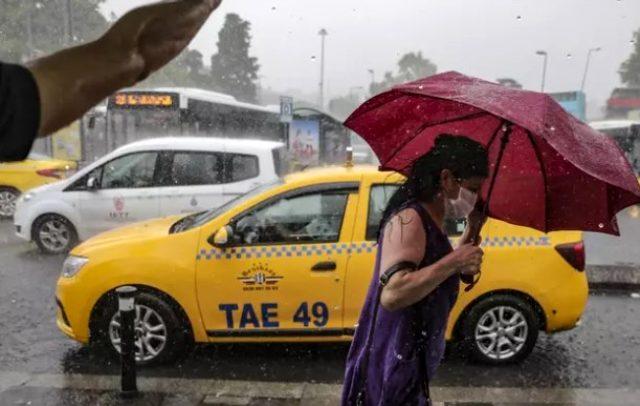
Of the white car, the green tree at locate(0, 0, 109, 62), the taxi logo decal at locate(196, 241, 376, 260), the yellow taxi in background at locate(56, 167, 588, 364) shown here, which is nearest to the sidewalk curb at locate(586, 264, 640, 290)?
the yellow taxi in background at locate(56, 167, 588, 364)

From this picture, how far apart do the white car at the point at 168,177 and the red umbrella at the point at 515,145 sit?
18.9 feet

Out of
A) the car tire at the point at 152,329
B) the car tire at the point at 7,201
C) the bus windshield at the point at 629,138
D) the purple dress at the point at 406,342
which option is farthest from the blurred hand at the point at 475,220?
the bus windshield at the point at 629,138

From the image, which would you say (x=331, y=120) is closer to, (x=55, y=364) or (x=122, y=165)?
(x=122, y=165)

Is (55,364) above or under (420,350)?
under

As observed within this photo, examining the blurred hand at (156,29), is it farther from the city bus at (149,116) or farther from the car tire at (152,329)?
the city bus at (149,116)

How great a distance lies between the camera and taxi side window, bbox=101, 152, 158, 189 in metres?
8.53

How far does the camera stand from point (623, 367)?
5.00 metres

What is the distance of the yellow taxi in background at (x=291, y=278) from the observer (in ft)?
15.1

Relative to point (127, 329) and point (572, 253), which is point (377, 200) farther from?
point (127, 329)

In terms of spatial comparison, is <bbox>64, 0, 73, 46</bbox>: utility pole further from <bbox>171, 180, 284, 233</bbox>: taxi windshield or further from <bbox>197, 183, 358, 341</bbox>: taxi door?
<bbox>197, 183, 358, 341</bbox>: taxi door

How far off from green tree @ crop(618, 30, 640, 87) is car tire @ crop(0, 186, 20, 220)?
62.2 m

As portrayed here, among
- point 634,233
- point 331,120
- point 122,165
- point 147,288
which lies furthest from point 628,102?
point 147,288

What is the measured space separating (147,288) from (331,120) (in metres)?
Answer: 20.7

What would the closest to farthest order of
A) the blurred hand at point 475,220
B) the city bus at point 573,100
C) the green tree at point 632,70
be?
the blurred hand at point 475,220, the city bus at point 573,100, the green tree at point 632,70
